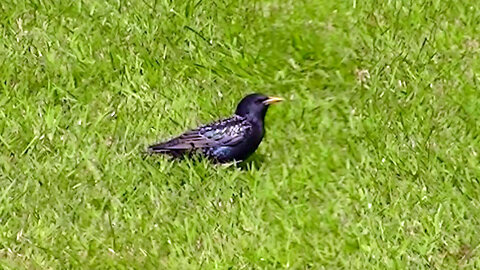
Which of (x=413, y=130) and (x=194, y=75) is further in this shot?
(x=194, y=75)

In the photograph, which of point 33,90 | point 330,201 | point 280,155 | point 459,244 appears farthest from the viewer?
point 33,90

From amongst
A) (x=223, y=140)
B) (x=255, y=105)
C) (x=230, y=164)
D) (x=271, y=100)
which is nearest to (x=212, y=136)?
(x=223, y=140)

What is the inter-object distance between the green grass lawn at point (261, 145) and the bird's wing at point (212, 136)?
0.13 metres

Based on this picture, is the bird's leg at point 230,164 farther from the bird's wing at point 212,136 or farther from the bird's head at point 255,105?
the bird's head at point 255,105

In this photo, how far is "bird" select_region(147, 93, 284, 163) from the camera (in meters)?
7.17

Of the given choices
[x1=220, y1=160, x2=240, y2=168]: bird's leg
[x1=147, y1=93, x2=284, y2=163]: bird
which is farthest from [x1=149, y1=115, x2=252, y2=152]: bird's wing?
[x1=220, y1=160, x2=240, y2=168]: bird's leg

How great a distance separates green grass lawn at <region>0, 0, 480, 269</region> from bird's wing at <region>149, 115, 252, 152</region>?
0.41ft

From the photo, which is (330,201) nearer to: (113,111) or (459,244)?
(459,244)

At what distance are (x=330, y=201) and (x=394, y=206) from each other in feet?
1.24

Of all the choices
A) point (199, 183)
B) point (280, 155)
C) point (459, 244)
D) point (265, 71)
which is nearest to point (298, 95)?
point (265, 71)

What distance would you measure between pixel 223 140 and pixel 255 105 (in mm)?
349

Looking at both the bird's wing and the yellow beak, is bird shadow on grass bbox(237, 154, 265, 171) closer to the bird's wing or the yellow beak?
the bird's wing

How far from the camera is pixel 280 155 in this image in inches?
290

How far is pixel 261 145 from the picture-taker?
24.7ft
